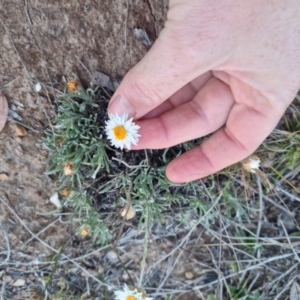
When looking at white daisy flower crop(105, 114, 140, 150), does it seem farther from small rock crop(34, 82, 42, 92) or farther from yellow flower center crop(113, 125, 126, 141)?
small rock crop(34, 82, 42, 92)

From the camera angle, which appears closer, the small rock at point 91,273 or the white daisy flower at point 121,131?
the white daisy flower at point 121,131

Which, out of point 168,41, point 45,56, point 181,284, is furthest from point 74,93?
point 181,284

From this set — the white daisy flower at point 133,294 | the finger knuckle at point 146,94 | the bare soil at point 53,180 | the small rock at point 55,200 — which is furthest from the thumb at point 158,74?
the white daisy flower at point 133,294

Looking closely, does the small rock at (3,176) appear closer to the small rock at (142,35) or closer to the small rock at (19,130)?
the small rock at (19,130)

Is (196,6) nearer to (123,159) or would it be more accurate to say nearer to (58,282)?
(123,159)

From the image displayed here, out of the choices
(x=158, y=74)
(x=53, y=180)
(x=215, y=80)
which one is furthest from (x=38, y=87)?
(x=215, y=80)

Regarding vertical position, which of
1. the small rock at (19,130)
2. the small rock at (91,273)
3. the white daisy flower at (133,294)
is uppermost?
the small rock at (19,130)

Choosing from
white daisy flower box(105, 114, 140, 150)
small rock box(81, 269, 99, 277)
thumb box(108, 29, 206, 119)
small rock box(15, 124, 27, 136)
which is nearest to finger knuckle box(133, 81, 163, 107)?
thumb box(108, 29, 206, 119)

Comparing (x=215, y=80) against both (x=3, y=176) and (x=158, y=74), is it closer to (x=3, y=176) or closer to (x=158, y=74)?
(x=158, y=74)
